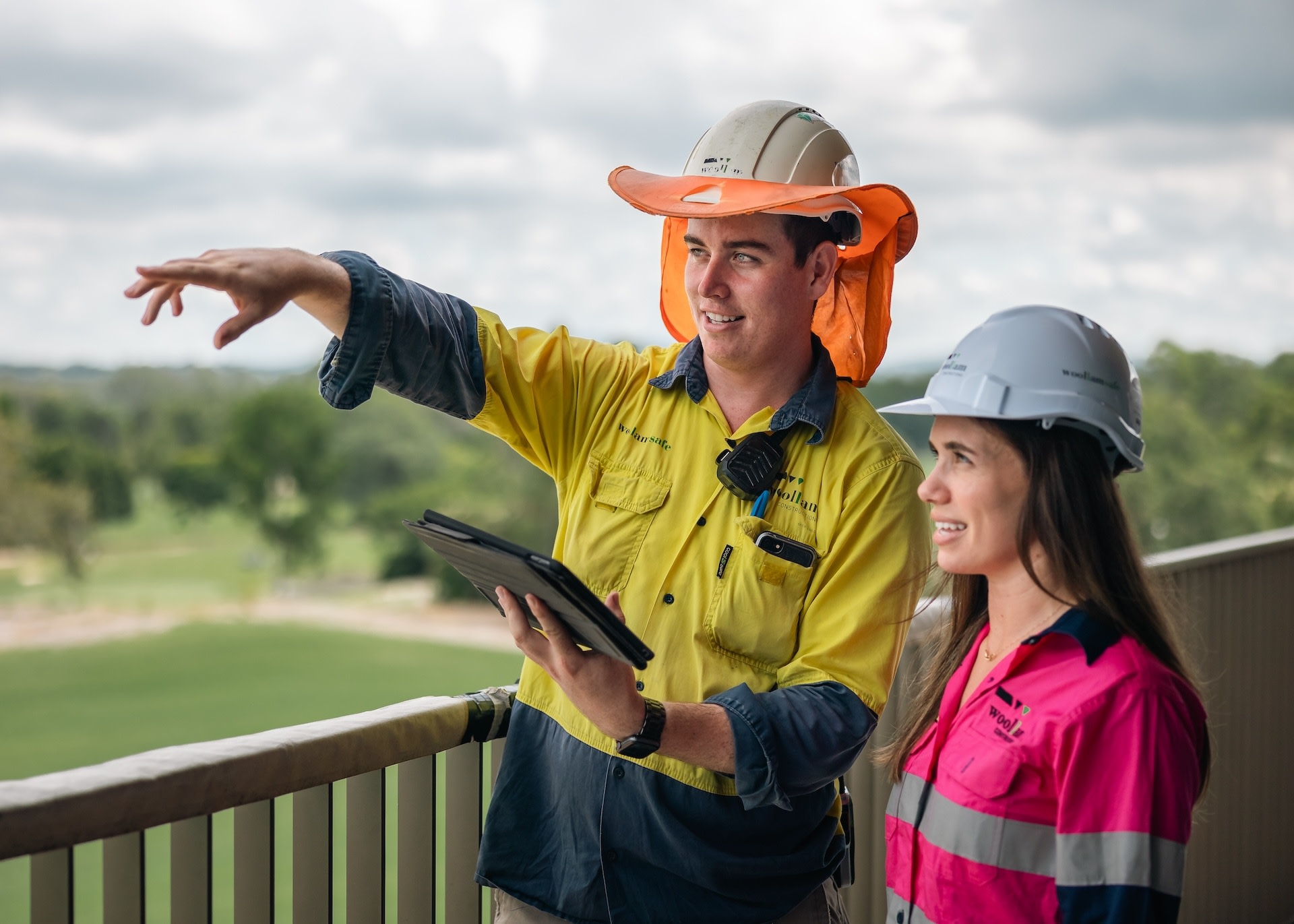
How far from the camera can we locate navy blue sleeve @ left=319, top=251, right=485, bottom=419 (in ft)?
5.04

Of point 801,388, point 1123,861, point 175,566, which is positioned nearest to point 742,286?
point 801,388

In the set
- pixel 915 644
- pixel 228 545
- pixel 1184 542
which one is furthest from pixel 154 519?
pixel 915 644

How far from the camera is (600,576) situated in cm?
167

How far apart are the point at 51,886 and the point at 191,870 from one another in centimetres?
19

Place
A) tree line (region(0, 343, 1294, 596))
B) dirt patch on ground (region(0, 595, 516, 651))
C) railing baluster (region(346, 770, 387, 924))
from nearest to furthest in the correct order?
railing baluster (region(346, 770, 387, 924)), tree line (region(0, 343, 1294, 596)), dirt patch on ground (region(0, 595, 516, 651))

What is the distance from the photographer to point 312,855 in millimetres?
1594

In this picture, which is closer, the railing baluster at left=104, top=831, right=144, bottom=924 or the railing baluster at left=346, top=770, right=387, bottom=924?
the railing baluster at left=104, top=831, right=144, bottom=924

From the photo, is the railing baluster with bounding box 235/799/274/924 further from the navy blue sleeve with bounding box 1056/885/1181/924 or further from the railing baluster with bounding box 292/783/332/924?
the navy blue sleeve with bounding box 1056/885/1181/924

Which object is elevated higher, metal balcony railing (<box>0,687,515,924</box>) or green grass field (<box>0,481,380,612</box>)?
metal balcony railing (<box>0,687,515,924</box>)

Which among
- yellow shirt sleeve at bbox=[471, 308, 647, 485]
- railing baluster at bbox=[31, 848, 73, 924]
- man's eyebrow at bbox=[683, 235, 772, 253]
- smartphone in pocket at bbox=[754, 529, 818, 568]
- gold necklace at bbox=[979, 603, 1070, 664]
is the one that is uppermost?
man's eyebrow at bbox=[683, 235, 772, 253]

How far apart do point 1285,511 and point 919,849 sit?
2468cm

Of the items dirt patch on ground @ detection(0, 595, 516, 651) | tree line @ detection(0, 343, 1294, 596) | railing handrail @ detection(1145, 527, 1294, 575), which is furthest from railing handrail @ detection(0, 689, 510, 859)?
dirt patch on ground @ detection(0, 595, 516, 651)

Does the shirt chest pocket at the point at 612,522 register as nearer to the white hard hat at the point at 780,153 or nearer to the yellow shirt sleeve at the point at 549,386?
the yellow shirt sleeve at the point at 549,386

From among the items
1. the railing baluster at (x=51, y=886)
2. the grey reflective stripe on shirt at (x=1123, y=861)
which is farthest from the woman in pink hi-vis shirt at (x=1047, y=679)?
the railing baluster at (x=51, y=886)
